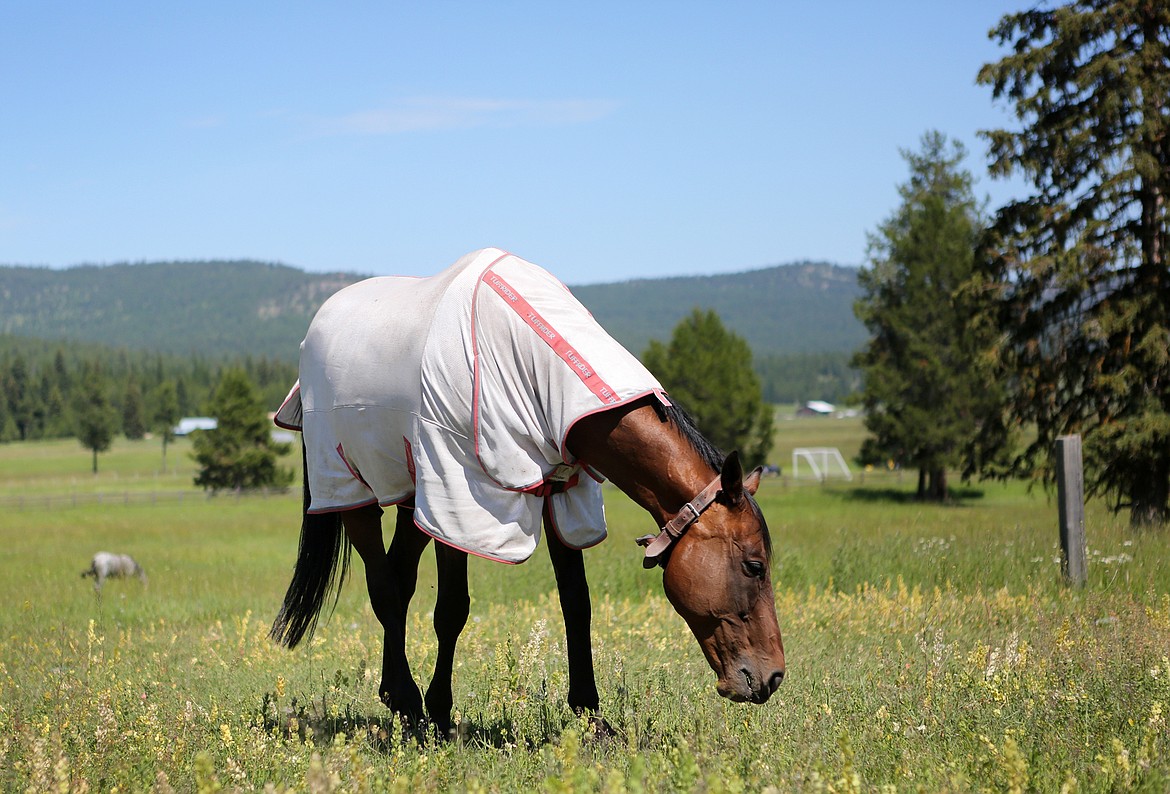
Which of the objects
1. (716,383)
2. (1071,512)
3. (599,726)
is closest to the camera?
(599,726)

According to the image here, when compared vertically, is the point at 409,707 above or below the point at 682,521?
below

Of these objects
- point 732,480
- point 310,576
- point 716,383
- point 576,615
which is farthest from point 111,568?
point 716,383

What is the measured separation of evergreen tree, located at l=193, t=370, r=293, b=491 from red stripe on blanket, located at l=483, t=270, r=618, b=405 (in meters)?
59.8

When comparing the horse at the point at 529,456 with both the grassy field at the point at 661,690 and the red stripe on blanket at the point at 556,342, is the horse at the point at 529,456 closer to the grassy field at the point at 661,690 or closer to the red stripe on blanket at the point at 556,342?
the red stripe on blanket at the point at 556,342

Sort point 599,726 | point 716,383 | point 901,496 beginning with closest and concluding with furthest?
point 599,726
point 901,496
point 716,383

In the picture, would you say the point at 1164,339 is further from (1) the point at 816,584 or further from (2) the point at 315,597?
(2) the point at 315,597

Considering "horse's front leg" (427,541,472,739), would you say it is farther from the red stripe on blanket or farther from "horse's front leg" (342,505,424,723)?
the red stripe on blanket

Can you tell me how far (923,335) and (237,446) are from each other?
41.1m

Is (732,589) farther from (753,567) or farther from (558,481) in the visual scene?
(558,481)

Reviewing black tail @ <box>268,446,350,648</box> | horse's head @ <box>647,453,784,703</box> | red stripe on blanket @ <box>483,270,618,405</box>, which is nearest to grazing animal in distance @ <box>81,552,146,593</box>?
black tail @ <box>268,446,350,648</box>

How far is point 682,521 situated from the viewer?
4203 millimetres

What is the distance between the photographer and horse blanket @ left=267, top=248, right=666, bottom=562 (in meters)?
4.37

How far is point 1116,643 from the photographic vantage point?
5.90m

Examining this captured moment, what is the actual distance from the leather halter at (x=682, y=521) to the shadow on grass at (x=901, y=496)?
40421 millimetres
